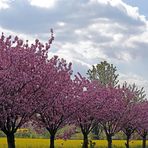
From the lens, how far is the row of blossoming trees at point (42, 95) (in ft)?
70.5

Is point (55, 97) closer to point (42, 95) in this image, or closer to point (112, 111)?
point (42, 95)

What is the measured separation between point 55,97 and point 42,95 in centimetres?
289

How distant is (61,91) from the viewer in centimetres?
2808

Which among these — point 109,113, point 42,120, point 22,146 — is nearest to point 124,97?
point 109,113

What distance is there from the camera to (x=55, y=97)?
27.3m

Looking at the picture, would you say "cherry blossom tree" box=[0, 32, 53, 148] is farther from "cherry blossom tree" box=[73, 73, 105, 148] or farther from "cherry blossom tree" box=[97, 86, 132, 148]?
"cherry blossom tree" box=[97, 86, 132, 148]

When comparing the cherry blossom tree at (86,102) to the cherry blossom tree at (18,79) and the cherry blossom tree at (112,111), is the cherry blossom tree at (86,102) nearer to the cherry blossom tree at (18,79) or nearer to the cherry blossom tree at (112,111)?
the cherry blossom tree at (112,111)

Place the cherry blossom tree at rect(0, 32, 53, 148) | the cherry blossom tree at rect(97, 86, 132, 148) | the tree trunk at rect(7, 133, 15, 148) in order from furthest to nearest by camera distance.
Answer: the cherry blossom tree at rect(97, 86, 132, 148) → the tree trunk at rect(7, 133, 15, 148) → the cherry blossom tree at rect(0, 32, 53, 148)

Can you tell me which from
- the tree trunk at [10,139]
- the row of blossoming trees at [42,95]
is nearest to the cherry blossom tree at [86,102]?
the row of blossoming trees at [42,95]

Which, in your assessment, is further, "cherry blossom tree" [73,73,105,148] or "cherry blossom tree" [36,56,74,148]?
"cherry blossom tree" [73,73,105,148]

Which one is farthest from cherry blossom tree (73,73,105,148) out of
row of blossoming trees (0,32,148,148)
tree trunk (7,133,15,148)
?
tree trunk (7,133,15,148)

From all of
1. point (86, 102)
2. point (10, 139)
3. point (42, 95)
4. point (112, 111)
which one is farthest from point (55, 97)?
point (112, 111)

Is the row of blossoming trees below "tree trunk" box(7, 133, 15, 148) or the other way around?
the other way around

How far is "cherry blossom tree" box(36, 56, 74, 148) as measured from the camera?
2475 centimetres
